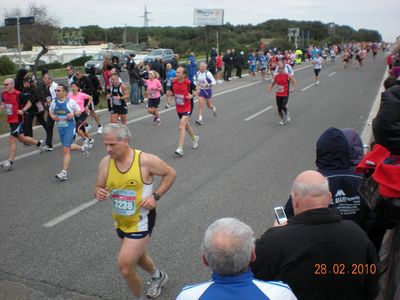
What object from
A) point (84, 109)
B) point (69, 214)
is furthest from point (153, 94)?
point (69, 214)

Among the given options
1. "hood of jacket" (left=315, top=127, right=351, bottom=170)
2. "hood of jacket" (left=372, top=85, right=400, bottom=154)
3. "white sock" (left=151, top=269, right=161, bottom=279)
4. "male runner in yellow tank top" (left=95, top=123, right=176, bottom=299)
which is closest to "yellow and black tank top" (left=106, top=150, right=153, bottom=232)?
"male runner in yellow tank top" (left=95, top=123, right=176, bottom=299)

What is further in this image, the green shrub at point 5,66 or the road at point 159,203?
the green shrub at point 5,66

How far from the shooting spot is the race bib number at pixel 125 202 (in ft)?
13.5

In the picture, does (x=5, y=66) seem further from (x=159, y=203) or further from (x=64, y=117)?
(x=159, y=203)

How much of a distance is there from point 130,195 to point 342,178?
1868 millimetres

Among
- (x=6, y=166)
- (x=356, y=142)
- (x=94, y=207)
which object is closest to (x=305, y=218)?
(x=356, y=142)

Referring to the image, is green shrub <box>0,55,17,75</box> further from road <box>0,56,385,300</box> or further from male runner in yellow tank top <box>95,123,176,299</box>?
male runner in yellow tank top <box>95,123,176,299</box>

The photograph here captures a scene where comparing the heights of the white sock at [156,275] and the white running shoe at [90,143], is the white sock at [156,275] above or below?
below

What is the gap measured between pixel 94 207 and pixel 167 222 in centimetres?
133

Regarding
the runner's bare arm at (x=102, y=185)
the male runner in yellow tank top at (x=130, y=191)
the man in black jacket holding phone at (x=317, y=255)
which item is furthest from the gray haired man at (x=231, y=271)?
the runner's bare arm at (x=102, y=185)

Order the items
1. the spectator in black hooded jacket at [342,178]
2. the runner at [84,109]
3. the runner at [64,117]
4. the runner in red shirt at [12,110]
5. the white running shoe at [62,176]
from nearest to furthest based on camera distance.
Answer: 1. the spectator in black hooded jacket at [342,178]
2. the white running shoe at [62,176]
3. the runner at [64,117]
4. the runner in red shirt at [12,110]
5. the runner at [84,109]

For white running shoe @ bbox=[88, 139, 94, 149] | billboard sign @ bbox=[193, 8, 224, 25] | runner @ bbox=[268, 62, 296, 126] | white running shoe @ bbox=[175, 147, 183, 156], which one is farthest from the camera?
billboard sign @ bbox=[193, 8, 224, 25]

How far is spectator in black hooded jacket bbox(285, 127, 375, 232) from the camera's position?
357cm

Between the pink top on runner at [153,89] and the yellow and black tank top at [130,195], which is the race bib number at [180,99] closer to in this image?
the pink top on runner at [153,89]
